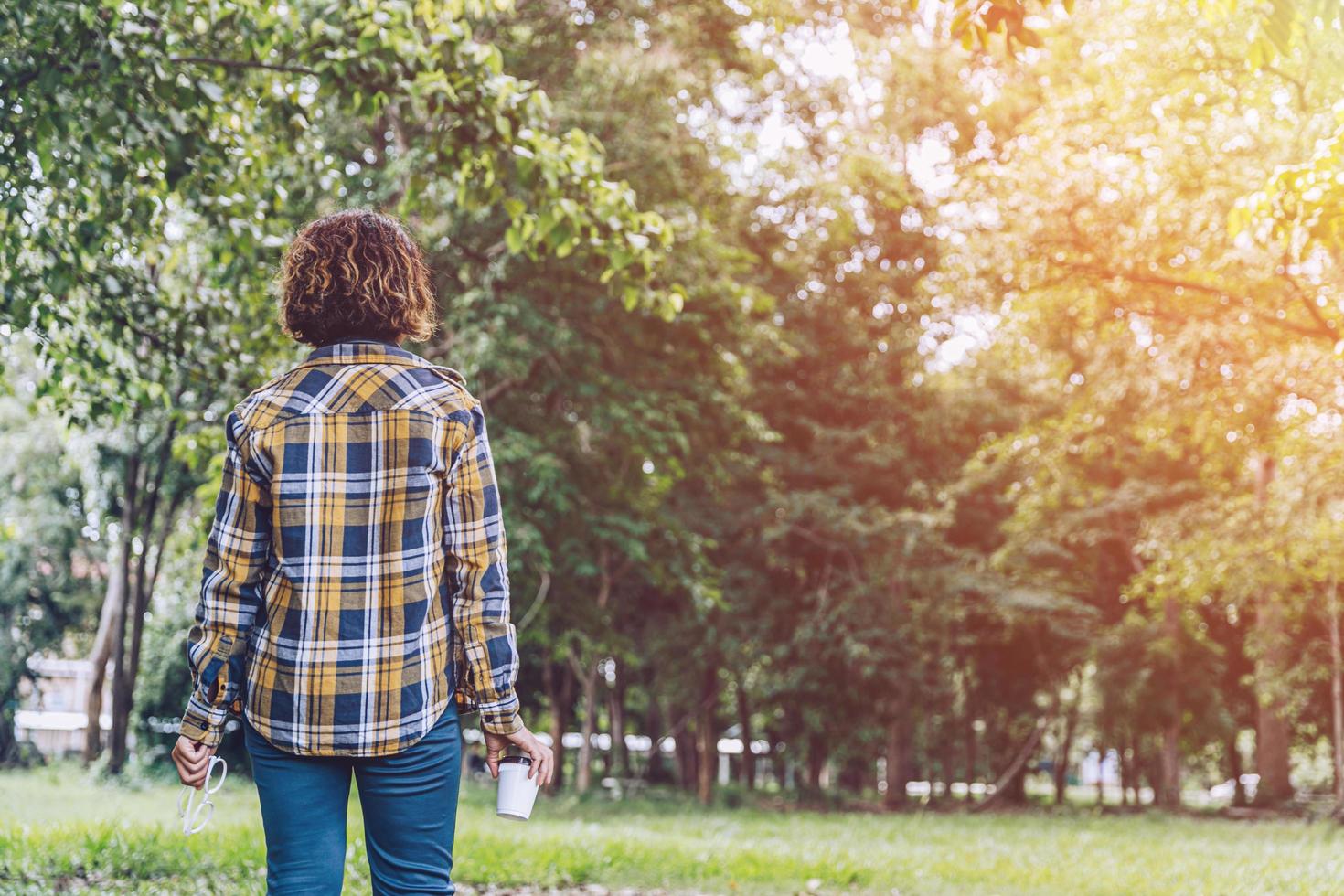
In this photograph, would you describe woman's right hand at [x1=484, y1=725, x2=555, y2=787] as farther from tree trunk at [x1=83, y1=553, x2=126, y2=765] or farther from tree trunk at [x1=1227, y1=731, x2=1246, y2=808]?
tree trunk at [x1=1227, y1=731, x2=1246, y2=808]

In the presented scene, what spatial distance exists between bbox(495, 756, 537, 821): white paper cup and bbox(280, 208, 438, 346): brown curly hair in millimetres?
933

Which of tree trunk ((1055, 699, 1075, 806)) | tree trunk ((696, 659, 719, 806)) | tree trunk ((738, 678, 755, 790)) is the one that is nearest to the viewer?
tree trunk ((696, 659, 719, 806))

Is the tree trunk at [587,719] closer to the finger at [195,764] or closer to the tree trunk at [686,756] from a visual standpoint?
the tree trunk at [686,756]

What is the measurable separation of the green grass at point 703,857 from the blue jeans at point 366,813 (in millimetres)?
3751

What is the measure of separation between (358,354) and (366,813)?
923mm

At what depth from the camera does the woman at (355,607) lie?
233 centimetres

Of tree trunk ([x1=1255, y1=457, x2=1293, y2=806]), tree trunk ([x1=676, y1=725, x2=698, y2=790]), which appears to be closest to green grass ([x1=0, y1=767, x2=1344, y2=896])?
tree trunk ([x1=1255, y1=457, x2=1293, y2=806])

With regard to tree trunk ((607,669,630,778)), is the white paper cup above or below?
above

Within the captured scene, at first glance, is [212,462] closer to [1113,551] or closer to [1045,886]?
[1045,886]

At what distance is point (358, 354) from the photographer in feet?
8.21

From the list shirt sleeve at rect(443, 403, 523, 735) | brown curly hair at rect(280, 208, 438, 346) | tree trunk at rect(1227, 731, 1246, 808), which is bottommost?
tree trunk at rect(1227, 731, 1246, 808)

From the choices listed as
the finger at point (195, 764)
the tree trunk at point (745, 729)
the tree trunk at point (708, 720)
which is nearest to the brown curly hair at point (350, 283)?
the finger at point (195, 764)

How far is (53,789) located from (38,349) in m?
12.9

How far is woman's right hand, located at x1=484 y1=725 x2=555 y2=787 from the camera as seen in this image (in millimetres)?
2484
